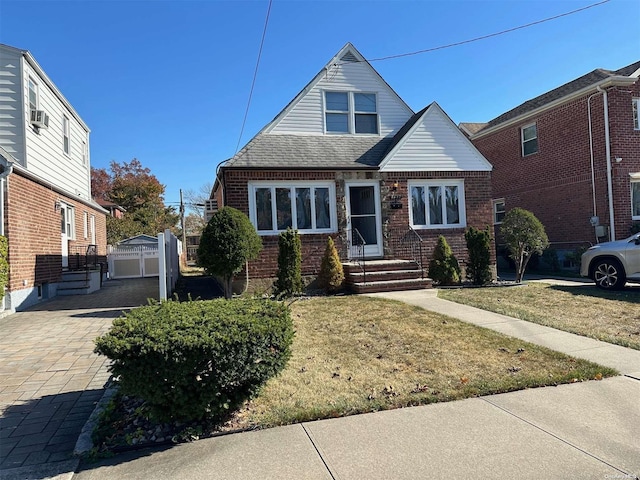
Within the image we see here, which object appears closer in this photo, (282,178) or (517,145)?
(282,178)

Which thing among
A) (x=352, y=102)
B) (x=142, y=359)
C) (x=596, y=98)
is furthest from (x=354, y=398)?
(x=596, y=98)

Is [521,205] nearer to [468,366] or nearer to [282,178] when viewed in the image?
[282,178]

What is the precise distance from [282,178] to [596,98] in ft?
41.1

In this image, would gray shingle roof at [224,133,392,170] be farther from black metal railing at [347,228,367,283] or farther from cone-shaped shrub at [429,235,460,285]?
cone-shaped shrub at [429,235,460,285]

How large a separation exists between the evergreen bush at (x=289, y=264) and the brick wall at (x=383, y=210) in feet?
3.14

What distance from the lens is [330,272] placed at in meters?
10.7

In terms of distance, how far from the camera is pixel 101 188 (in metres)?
40.0

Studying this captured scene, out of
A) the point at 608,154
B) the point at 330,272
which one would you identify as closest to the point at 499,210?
the point at 608,154

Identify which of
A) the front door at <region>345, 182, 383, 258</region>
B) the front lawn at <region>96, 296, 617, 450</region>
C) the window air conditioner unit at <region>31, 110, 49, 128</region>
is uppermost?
the window air conditioner unit at <region>31, 110, 49, 128</region>

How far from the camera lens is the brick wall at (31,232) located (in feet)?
31.7

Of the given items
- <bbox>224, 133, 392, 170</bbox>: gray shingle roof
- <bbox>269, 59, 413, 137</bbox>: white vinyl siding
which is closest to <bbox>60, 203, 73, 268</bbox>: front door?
<bbox>224, 133, 392, 170</bbox>: gray shingle roof

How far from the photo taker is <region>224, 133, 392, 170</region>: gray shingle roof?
11414 millimetres

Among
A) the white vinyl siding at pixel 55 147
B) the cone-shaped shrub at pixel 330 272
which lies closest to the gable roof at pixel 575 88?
the cone-shaped shrub at pixel 330 272

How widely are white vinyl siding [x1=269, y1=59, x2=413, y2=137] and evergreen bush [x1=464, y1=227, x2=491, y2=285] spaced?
4.52 metres
